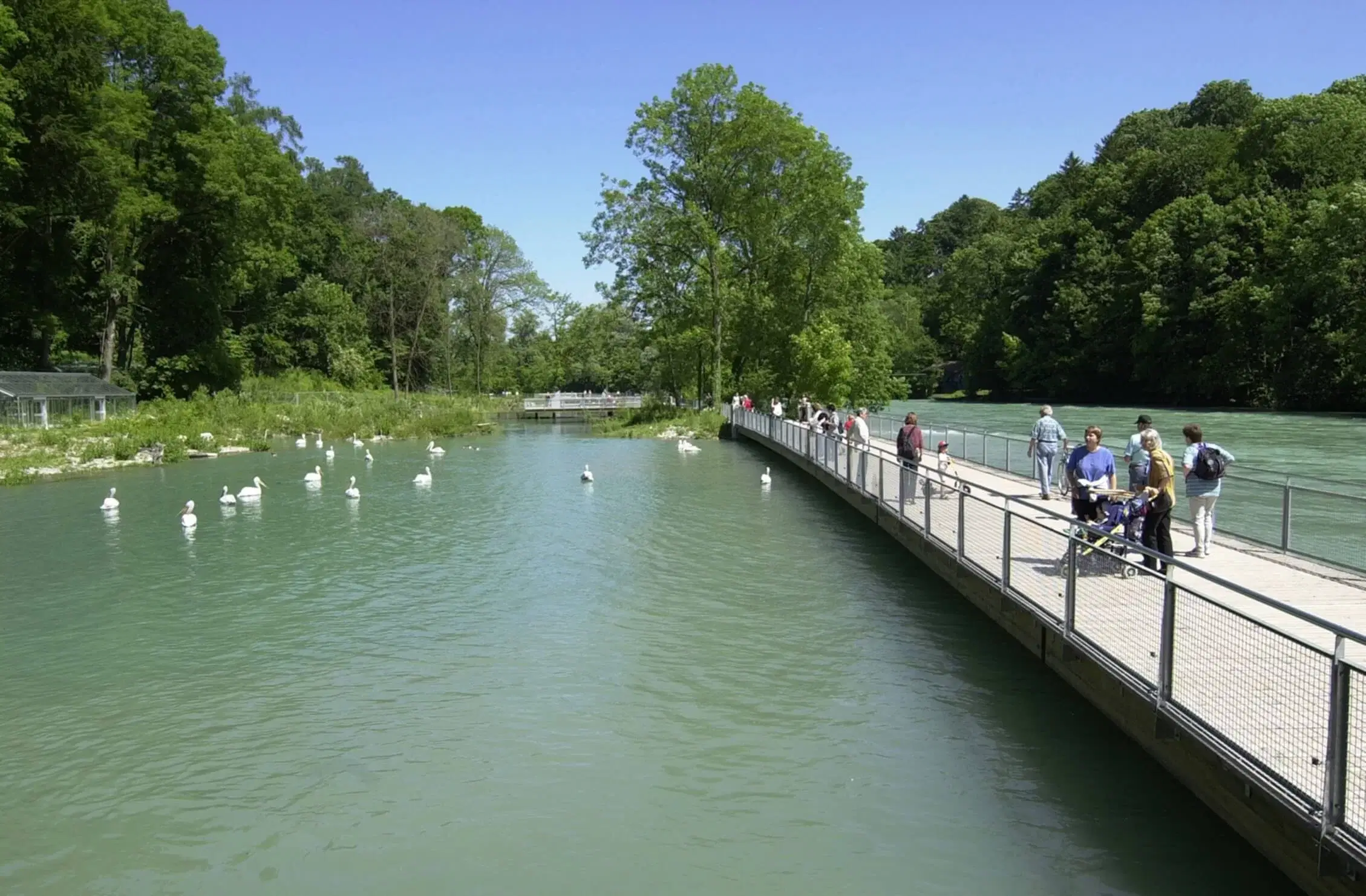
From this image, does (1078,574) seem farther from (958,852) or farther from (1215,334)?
(1215,334)

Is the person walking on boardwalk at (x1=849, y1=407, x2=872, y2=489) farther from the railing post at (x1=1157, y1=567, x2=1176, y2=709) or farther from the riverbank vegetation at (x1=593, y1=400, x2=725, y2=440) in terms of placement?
the riverbank vegetation at (x1=593, y1=400, x2=725, y2=440)

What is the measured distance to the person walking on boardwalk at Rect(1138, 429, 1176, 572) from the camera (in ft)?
33.2

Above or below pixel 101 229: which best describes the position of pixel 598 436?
below

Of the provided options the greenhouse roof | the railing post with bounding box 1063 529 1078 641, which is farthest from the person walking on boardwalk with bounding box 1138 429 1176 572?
the greenhouse roof

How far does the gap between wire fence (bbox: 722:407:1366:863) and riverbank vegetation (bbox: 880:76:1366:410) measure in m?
49.2

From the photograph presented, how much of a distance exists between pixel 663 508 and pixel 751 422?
20.2m

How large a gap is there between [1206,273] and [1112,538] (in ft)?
205

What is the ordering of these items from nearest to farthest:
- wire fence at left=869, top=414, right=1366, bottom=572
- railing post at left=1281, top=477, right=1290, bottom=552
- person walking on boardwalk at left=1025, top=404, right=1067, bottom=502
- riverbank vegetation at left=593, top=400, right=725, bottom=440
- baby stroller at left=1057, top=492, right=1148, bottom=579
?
baby stroller at left=1057, top=492, right=1148, bottom=579
wire fence at left=869, top=414, right=1366, bottom=572
railing post at left=1281, top=477, right=1290, bottom=552
person walking on boardwalk at left=1025, top=404, right=1067, bottom=502
riverbank vegetation at left=593, top=400, right=725, bottom=440

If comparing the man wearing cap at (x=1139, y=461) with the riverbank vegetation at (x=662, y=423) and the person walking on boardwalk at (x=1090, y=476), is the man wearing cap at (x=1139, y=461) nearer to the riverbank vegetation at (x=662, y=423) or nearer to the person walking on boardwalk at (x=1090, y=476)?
the person walking on boardwalk at (x=1090, y=476)

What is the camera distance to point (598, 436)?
175ft

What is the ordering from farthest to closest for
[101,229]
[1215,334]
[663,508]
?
1. [1215,334]
2. [101,229]
3. [663,508]

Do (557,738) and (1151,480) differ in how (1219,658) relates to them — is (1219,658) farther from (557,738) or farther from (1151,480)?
(557,738)

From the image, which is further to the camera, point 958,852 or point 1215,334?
point 1215,334

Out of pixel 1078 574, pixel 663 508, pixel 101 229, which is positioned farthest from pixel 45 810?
pixel 101 229
